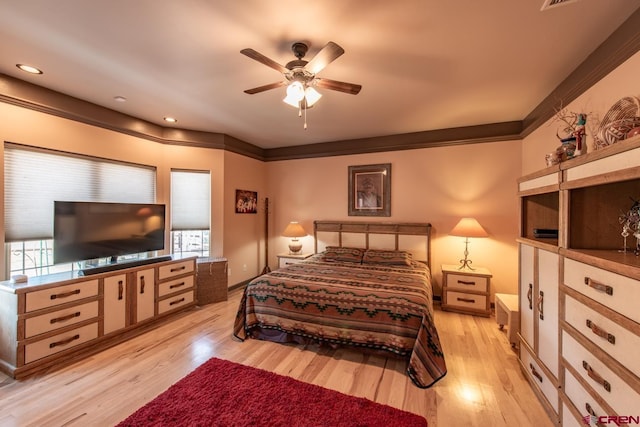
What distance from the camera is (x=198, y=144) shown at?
4.29 meters

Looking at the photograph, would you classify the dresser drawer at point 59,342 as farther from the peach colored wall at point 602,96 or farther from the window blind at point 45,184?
the peach colored wall at point 602,96

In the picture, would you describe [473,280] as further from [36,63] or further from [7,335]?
[36,63]

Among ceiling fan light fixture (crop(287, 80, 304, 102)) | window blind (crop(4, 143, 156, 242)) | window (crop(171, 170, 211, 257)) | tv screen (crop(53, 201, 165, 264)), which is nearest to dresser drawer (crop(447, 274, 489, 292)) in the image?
ceiling fan light fixture (crop(287, 80, 304, 102))

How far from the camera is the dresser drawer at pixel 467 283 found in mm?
3578

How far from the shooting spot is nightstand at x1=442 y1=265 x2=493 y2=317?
3568 millimetres

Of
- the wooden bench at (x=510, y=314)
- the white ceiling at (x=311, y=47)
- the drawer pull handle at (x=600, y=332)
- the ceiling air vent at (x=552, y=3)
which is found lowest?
the wooden bench at (x=510, y=314)

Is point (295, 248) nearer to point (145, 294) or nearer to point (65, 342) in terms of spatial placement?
point (145, 294)

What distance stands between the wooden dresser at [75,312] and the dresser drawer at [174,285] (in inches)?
0.5

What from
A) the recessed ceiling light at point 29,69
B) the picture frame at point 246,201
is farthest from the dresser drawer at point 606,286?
the recessed ceiling light at point 29,69

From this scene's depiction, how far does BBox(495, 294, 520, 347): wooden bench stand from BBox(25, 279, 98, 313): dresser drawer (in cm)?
426

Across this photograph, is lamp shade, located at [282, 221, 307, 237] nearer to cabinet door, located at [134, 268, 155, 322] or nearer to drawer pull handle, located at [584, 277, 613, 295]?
cabinet door, located at [134, 268, 155, 322]

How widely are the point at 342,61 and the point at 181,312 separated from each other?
376 centimetres

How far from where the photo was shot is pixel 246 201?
4984 mm

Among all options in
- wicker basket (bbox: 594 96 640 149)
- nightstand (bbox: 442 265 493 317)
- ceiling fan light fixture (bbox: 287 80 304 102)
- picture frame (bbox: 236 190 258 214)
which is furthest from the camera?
picture frame (bbox: 236 190 258 214)
